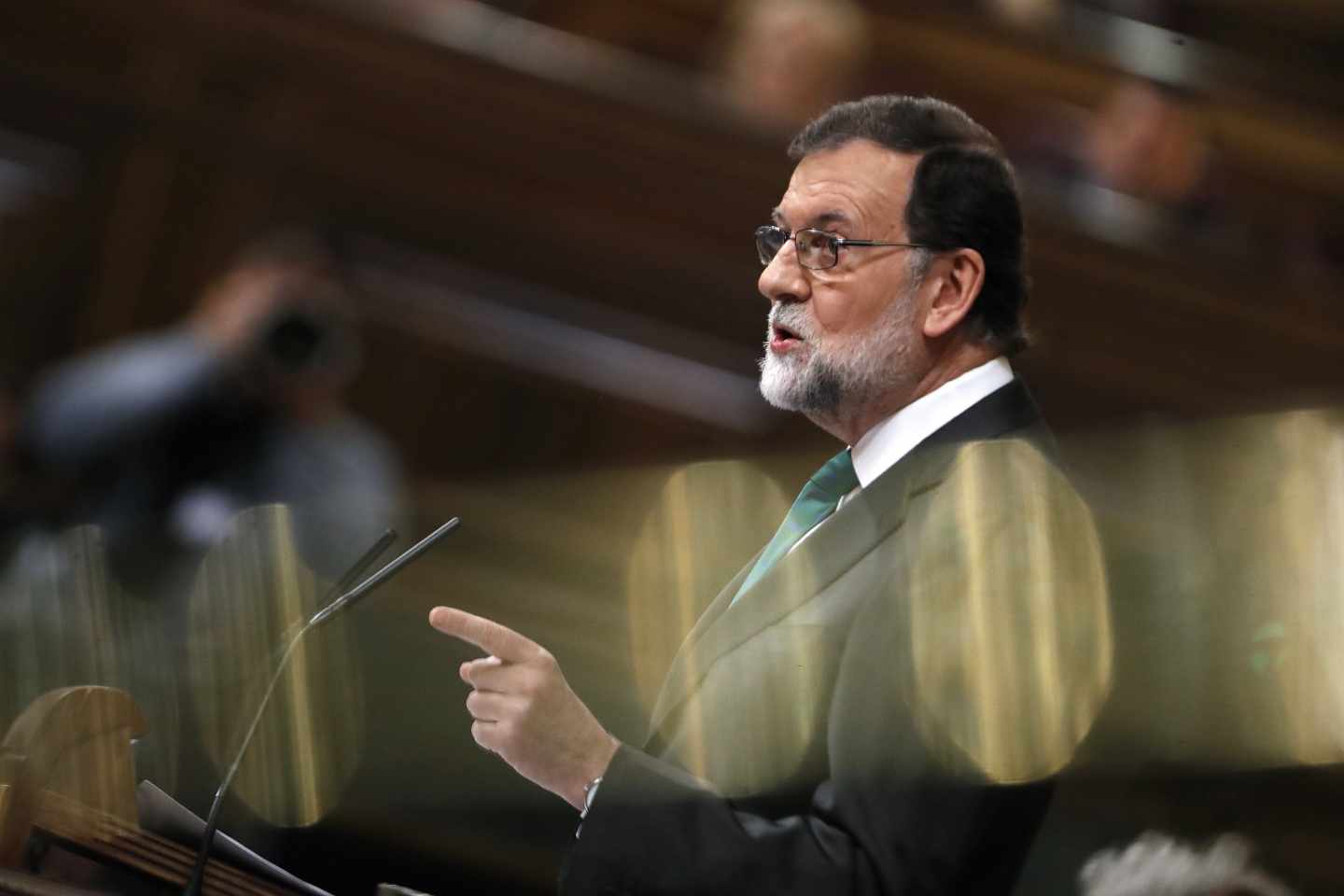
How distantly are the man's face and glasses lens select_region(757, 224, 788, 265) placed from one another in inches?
0.8

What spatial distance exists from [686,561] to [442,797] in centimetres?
34

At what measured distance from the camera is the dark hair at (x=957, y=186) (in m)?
1.05

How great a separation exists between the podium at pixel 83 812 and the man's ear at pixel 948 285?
444 millimetres

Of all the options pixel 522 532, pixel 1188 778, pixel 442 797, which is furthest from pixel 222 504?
pixel 1188 778

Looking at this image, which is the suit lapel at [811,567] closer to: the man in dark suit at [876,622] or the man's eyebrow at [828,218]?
the man in dark suit at [876,622]

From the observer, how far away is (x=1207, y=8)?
278 centimetres

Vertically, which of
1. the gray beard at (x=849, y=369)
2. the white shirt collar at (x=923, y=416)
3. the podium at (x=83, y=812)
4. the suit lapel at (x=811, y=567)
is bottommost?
the podium at (x=83, y=812)

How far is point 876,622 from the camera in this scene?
3.21 ft

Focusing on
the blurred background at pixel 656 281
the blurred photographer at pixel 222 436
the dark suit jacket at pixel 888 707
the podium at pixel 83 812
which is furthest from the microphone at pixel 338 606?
the blurred background at pixel 656 281

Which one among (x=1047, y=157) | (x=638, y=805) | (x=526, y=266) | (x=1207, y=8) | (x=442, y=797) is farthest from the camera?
(x=1207, y=8)

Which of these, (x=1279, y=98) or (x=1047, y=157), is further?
(x=1279, y=98)

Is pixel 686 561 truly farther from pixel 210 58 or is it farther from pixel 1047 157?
pixel 210 58

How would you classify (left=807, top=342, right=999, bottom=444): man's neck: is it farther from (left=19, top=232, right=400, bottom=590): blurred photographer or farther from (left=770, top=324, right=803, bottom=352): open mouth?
(left=19, top=232, right=400, bottom=590): blurred photographer

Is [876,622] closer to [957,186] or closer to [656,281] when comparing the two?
[957,186]
